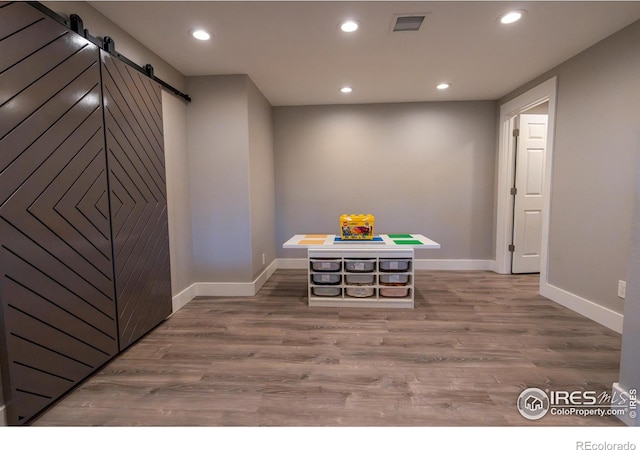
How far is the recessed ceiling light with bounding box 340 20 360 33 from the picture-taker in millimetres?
2255

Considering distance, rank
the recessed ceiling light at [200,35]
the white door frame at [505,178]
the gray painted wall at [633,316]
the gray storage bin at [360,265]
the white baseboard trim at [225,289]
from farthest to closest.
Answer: the white door frame at [505,178] → the white baseboard trim at [225,289] → the gray storage bin at [360,265] → the recessed ceiling light at [200,35] → the gray painted wall at [633,316]

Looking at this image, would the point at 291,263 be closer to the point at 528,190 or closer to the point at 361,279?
the point at 361,279

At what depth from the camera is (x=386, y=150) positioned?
446 centimetres

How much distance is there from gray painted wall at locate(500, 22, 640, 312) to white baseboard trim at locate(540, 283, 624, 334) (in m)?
0.05

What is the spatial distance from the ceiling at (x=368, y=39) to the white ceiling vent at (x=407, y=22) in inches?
1.7

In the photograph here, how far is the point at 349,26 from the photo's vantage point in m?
2.30

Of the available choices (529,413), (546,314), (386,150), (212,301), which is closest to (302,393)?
(529,413)

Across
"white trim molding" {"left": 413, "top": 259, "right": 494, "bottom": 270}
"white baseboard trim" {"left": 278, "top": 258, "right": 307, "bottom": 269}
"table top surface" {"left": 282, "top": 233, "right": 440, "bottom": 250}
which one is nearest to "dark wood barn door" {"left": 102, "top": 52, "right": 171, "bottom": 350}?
"table top surface" {"left": 282, "top": 233, "right": 440, "bottom": 250}

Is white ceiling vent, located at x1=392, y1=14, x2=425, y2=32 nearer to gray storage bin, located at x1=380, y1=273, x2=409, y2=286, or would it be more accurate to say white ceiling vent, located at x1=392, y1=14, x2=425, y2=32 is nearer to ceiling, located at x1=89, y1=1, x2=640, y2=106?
ceiling, located at x1=89, y1=1, x2=640, y2=106

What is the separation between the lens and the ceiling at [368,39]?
6.86 ft

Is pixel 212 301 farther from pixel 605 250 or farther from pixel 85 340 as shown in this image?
pixel 605 250

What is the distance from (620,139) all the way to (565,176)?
0.58 meters

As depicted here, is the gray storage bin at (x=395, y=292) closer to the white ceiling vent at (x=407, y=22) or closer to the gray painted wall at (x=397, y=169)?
the gray painted wall at (x=397, y=169)

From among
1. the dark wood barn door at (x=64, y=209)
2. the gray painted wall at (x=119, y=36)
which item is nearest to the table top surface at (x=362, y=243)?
the dark wood barn door at (x=64, y=209)
